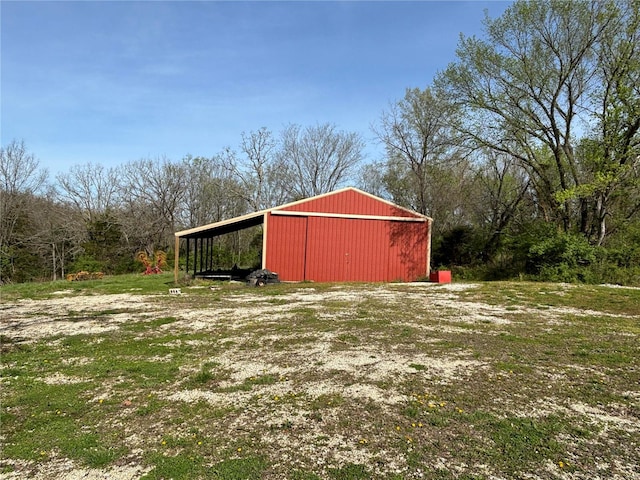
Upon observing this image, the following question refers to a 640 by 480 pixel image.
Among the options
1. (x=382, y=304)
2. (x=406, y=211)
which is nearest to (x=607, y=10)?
(x=406, y=211)

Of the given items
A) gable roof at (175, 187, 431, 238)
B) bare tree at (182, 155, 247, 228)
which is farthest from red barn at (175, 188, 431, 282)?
bare tree at (182, 155, 247, 228)

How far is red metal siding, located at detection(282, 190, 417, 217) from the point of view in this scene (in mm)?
16531

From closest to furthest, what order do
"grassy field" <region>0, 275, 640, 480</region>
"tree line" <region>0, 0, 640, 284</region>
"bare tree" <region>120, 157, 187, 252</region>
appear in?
"grassy field" <region>0, 275, 640, 480</region> < "tree line" <region>0, 0, 640, 284</region> < "bare tree" <region>120, 157, 187, 252</region>

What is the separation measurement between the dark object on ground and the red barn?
972 mm

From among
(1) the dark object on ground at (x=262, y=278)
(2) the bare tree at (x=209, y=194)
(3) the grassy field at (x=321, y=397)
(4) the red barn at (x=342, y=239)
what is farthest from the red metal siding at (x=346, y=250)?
(2) the bare tree at (x=209, y=194)

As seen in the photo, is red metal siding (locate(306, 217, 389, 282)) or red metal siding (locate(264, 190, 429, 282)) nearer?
red metal siding (locate(264, 190, 429, 282))

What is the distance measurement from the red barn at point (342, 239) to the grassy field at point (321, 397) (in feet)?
26.3

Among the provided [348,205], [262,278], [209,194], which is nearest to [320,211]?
[348,205]

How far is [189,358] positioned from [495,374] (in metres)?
3.79

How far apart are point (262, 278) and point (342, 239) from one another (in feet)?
12.3

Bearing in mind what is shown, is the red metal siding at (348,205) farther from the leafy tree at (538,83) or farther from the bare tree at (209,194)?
the bare tree at (209,194)

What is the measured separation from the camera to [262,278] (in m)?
15.0

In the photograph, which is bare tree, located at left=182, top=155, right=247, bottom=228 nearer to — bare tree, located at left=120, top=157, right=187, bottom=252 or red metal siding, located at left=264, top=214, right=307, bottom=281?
bare tree, located at left=120, top=157, right=187, bottom=252

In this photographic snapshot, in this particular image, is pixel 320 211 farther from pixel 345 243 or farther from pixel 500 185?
pixel 500 185
